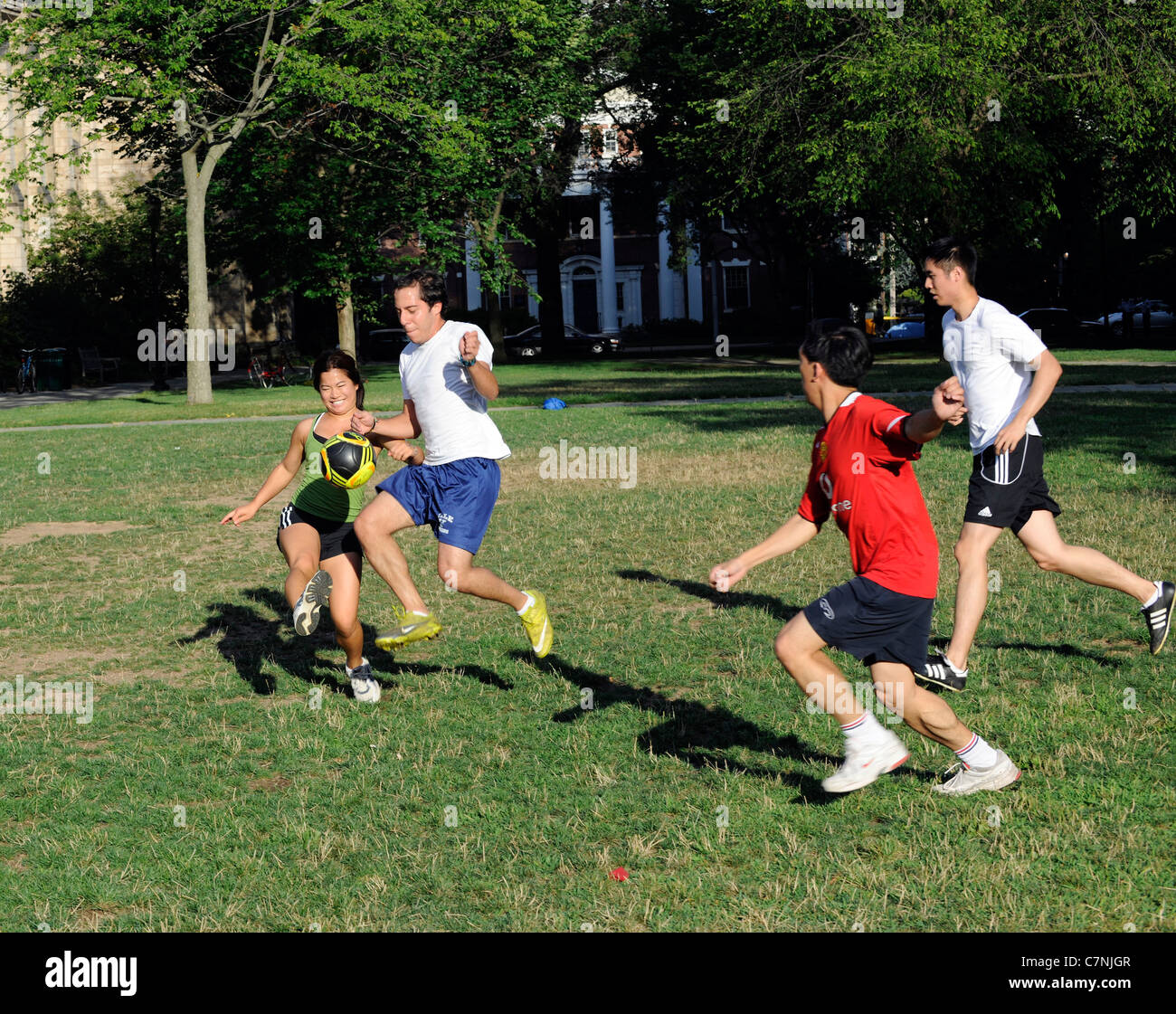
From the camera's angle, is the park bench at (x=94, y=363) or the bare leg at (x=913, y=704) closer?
the bare leg at (x=913, y=704)

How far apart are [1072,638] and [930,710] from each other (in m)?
3.05

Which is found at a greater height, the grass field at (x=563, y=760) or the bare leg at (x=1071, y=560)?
the bare leg at (x=1071, y=560)

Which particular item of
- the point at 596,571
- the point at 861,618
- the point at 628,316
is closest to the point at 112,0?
the point at 596,571

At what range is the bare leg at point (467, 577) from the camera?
6.67 m

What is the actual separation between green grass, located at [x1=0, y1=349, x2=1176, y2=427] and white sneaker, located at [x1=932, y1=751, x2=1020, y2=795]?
20.8 m

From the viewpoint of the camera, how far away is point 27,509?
540 inches

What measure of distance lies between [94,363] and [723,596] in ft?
129

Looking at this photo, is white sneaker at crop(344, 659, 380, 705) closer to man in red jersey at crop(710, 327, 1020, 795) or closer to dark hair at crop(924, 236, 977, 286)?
man in red jersey at crop(710, 327, 1020, 795)

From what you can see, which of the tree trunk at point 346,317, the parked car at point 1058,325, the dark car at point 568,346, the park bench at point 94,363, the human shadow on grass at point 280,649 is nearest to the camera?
the human shadow on grass at point 280,649

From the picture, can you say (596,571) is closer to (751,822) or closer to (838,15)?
(751,822)

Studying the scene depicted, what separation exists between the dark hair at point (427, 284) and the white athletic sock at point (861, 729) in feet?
10.7

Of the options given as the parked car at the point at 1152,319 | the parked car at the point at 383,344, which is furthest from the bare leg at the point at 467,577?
the parked car at the point at 383,344

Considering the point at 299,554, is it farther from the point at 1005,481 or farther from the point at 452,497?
the point at 1005,481

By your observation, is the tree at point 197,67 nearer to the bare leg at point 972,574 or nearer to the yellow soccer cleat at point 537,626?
the yellow soccer cleat at point 537,626
